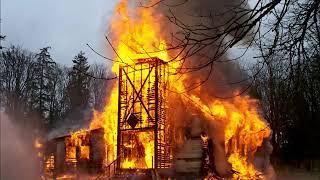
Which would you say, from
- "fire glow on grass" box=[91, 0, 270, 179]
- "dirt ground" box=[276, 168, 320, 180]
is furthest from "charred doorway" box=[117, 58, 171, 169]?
"dirt ground" box=[276, 168, 320, 180]

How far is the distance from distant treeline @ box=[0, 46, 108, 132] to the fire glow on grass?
14.5 metres

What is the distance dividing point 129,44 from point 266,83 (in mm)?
12222

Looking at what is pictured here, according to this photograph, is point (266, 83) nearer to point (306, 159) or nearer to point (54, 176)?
point (306, 159)

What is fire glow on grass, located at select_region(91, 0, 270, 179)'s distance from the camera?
997 inches

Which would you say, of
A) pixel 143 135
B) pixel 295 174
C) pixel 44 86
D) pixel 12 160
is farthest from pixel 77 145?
pixel 44 86

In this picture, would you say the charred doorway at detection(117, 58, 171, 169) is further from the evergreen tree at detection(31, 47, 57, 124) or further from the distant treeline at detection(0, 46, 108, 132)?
the evergreen tree at detection(31, 47, 57, 124)

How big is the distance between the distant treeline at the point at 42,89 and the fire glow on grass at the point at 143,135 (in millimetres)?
14472

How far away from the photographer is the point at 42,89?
156 feet

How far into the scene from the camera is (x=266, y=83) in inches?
1293

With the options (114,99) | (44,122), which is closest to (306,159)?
(114,99)

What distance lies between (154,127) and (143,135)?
1.19 meters

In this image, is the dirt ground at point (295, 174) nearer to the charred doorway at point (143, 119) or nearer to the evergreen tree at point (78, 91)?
the charred doorway at point (143, 119)

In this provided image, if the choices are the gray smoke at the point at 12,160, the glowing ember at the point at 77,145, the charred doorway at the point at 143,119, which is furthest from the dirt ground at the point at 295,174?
the gray smoke at the point at 12,160

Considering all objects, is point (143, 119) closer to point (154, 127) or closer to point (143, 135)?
point (143, 135)
